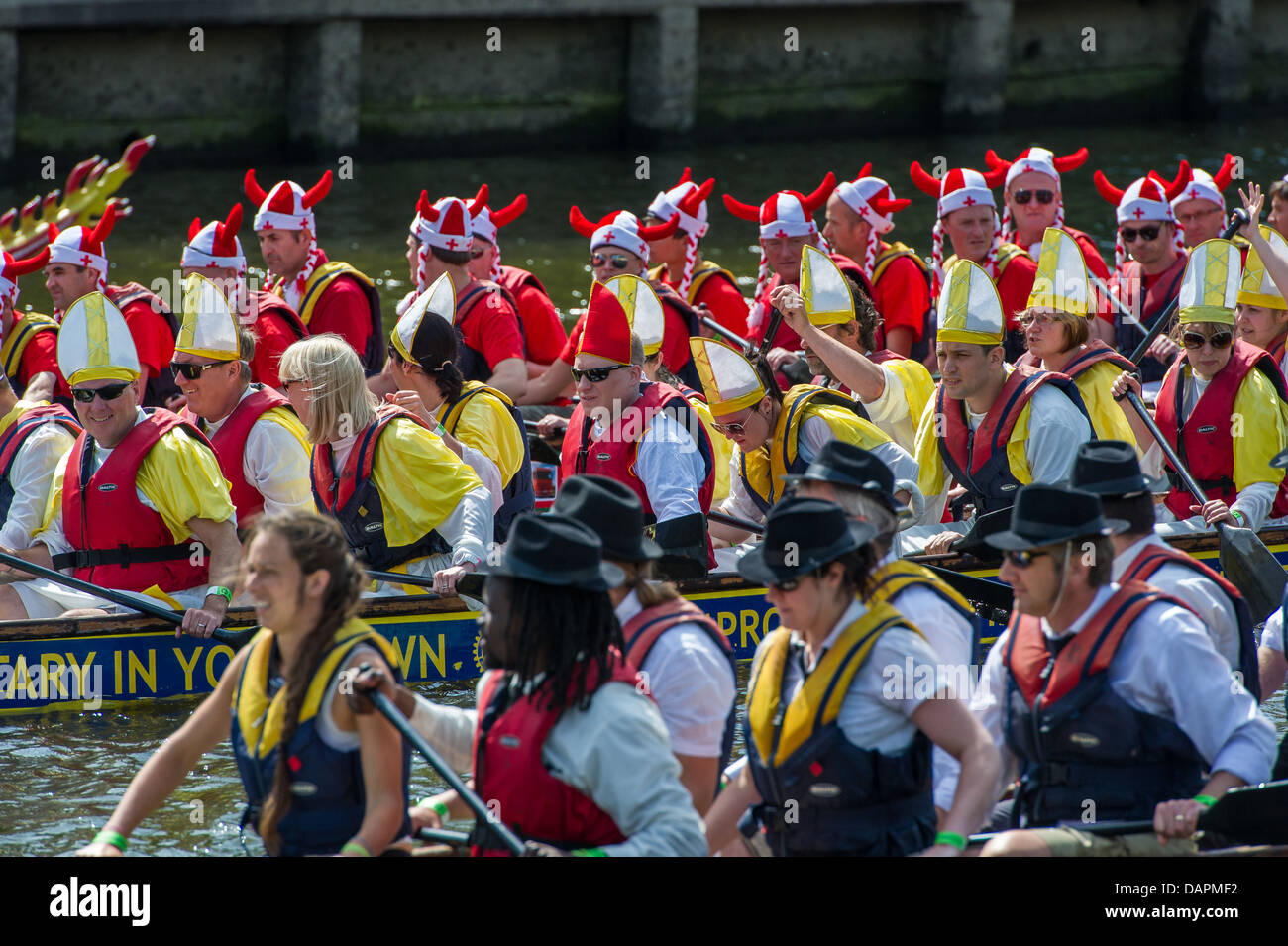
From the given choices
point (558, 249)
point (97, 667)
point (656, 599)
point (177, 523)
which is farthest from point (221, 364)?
point (558, 249)

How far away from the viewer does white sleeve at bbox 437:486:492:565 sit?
7.68m

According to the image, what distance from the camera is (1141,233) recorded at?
38.4ft

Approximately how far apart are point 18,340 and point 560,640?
7.20m

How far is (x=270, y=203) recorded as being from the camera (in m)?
11.2

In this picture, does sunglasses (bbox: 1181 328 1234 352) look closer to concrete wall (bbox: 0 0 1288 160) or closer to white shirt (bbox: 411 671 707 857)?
white shirt (bbox: 411 671 707 857)

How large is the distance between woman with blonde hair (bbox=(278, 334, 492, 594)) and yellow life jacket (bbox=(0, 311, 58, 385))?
11.3 feet

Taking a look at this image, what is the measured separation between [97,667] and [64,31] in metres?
15.0

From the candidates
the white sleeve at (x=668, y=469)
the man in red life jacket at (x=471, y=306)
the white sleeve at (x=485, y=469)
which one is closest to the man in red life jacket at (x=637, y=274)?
the man in red life jacket at (x=471, y=306)

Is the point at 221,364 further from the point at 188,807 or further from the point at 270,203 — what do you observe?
the point at 270,203

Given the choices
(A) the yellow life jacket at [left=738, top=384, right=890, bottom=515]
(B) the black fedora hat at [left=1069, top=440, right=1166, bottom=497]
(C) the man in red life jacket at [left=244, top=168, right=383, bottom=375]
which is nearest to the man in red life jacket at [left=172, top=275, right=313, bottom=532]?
(A) the yellow life jacket at [left=738, top=384, right=890, bottom=515]

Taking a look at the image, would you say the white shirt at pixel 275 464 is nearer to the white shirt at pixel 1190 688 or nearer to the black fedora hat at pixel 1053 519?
the black fedora hat at pixel 1053 519

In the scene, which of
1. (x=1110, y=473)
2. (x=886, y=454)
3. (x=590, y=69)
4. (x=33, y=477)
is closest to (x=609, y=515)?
(x=1110, y=473)

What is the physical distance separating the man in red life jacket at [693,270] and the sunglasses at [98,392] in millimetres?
5062

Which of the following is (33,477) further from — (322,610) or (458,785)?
(458,785)
